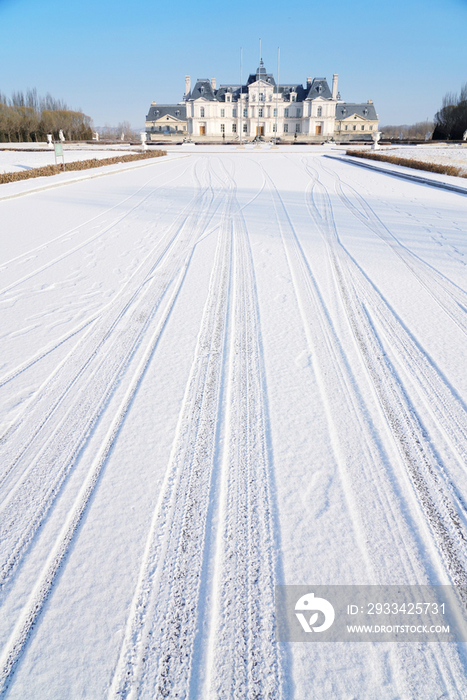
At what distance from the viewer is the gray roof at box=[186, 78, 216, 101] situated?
77.1 metres

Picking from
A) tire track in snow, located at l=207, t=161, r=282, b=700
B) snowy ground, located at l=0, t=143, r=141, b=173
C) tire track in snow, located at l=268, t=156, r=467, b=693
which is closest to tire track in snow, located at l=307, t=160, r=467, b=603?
tire track in snow, located at l=268, t=156, r=467, b=693

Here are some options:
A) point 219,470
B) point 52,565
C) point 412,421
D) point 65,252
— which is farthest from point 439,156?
point 52,565

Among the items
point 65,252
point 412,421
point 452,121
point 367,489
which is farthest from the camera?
point 452,121

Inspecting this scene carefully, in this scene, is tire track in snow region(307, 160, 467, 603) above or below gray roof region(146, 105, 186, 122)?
below

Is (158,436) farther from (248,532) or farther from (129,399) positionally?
(248,532)

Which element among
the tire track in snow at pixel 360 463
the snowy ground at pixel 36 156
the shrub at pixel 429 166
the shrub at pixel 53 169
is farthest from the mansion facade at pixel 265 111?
the tire track in snow at pixel 360 463

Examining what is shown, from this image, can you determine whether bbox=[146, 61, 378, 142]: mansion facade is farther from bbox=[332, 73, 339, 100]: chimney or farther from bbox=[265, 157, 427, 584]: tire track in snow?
bbox=[265, 157, 427, 584]: tire track in snow

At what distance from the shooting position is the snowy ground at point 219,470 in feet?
5.36

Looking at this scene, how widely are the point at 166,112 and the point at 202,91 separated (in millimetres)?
9613

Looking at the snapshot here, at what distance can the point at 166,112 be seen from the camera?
8319cm

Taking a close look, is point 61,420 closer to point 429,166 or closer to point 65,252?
point 65,252

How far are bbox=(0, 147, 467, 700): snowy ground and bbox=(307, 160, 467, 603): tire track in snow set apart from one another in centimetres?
1

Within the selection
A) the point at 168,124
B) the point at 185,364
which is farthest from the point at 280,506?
the point at 168,124

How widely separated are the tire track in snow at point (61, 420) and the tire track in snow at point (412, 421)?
2.04 m
